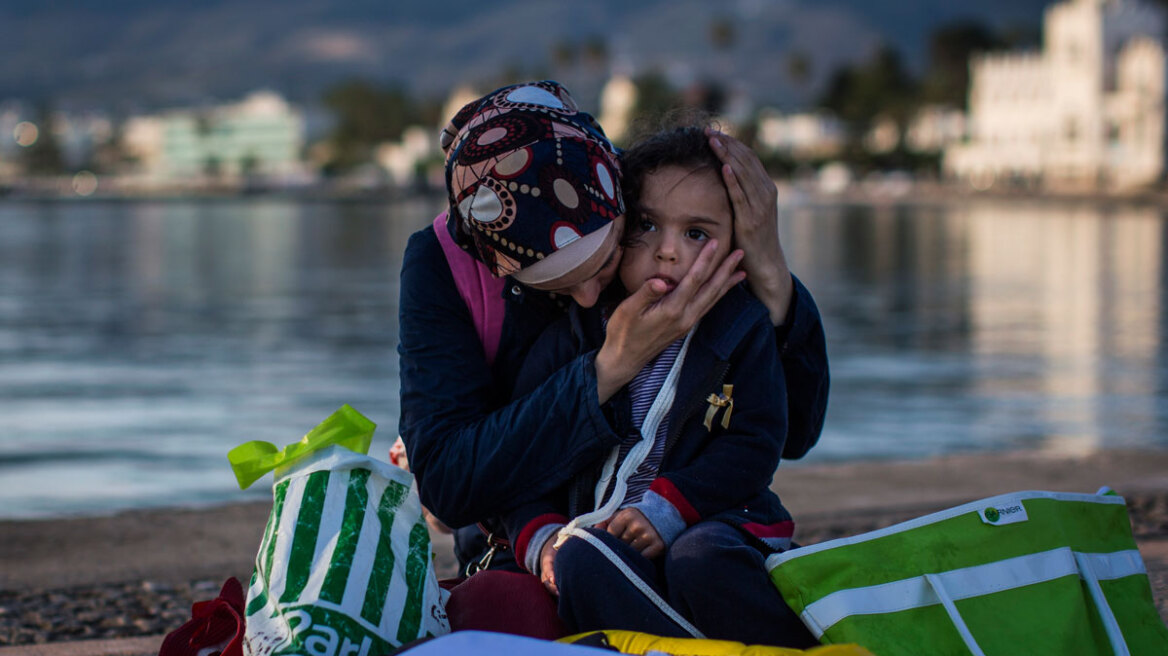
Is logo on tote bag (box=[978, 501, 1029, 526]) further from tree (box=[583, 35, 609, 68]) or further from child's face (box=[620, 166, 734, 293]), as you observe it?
tree (box=[583, 35, 609, 68])

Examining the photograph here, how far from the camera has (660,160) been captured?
95.3 inches

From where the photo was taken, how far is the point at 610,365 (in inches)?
89.6

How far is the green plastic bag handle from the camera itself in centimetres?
211

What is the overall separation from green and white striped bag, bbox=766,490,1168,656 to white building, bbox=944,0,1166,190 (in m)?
73.5

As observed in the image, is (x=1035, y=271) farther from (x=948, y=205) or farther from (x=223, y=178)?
(x=223, y=178)

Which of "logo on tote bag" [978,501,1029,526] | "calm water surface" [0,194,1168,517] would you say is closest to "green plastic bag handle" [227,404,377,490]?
"logo on tote bag" [978,501,1029,526]

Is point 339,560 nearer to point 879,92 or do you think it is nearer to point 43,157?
point 879,92

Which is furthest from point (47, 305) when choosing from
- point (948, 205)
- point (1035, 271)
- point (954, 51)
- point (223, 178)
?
point (223, 178)

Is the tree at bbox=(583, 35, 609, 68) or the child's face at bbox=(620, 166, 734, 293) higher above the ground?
the tree at bbox=(583, 35, 609, 68)

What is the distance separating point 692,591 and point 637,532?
13cm

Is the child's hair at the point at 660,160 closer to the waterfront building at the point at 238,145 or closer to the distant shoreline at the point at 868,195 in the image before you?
the distant shoreline at the point at 868,195

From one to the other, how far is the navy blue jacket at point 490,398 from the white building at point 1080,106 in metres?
73.6

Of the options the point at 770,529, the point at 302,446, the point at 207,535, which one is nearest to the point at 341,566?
the point at 302,446

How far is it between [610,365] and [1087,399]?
6.89 meters
